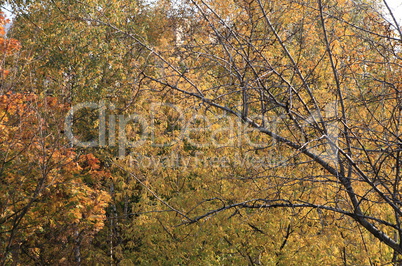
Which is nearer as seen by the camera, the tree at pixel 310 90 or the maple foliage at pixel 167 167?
the tree at pixel 310 90

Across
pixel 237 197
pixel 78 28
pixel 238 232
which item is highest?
pixel 78 28

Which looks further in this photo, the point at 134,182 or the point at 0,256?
the point at 134,182

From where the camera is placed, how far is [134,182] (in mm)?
14672

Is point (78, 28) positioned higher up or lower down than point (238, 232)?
higher up

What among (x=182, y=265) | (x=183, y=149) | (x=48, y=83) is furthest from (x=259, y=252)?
(x=48, y=83)

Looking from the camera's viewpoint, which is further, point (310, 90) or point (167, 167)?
point (167, 167)

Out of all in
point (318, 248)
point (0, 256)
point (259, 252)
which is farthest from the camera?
point (259, 252)

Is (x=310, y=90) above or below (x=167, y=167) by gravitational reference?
below

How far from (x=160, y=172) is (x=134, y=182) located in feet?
3.09

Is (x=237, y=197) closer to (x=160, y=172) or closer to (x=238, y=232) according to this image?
(x=238, y=232)

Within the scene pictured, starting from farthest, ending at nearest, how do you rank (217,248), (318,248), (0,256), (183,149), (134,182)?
(134,182) → (183,149) → (217,248) → (318,248) → (0,256)

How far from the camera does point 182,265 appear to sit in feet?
39.5

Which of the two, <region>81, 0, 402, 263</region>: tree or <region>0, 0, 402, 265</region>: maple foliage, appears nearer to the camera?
<region>81, 0, 402, 263</region>: tree

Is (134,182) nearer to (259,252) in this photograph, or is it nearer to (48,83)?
(48,83)
